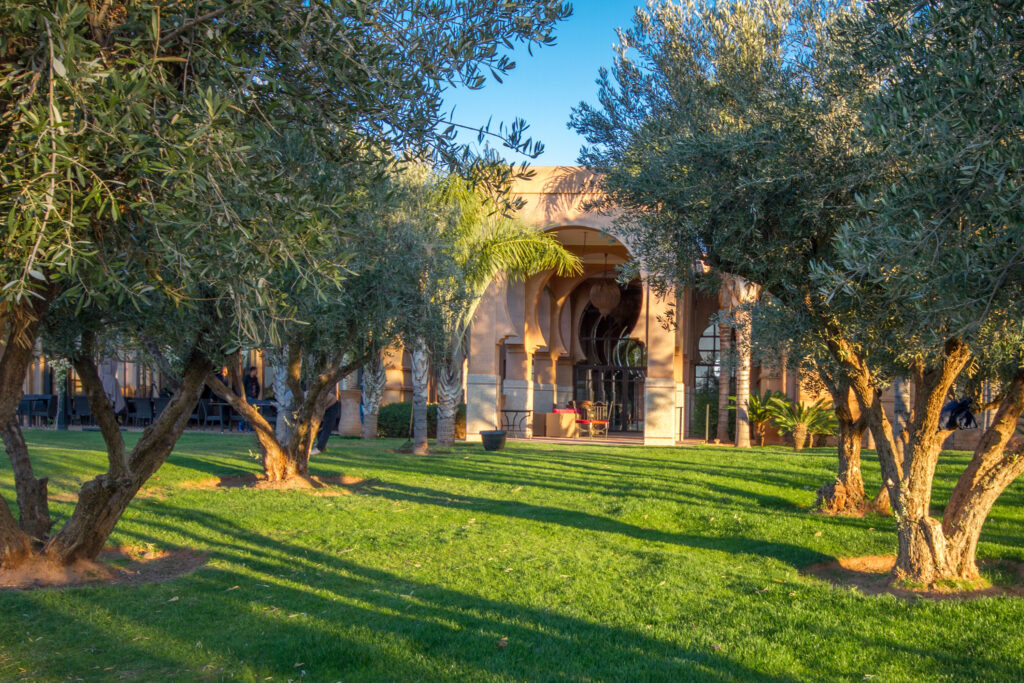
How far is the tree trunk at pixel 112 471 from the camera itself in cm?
720

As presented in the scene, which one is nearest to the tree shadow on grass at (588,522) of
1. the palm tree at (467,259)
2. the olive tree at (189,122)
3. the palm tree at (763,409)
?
the palm tree at (467,259)

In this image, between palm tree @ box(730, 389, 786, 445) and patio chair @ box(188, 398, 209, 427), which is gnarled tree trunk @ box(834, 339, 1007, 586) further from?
patio chair @ box(188, 398, 209, 427)

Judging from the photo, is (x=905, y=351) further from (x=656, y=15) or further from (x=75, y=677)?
(x=656, y=15)

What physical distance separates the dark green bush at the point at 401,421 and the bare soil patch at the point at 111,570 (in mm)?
16781

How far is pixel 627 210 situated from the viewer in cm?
895

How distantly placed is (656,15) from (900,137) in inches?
441

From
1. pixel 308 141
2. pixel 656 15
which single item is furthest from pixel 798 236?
pixel 656 15

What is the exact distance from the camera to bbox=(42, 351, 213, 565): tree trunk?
7195 mm

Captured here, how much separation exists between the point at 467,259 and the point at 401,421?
29.0ft

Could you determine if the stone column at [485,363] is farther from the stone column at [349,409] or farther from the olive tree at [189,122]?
the olive tree at [189,122]

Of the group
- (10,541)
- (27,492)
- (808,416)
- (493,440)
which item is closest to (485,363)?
(493,440)

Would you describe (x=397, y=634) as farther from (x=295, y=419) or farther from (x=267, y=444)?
(x=295, y=419)

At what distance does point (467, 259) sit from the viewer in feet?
59.0

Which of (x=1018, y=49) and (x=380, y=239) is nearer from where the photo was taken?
(x=1018, y=49)
